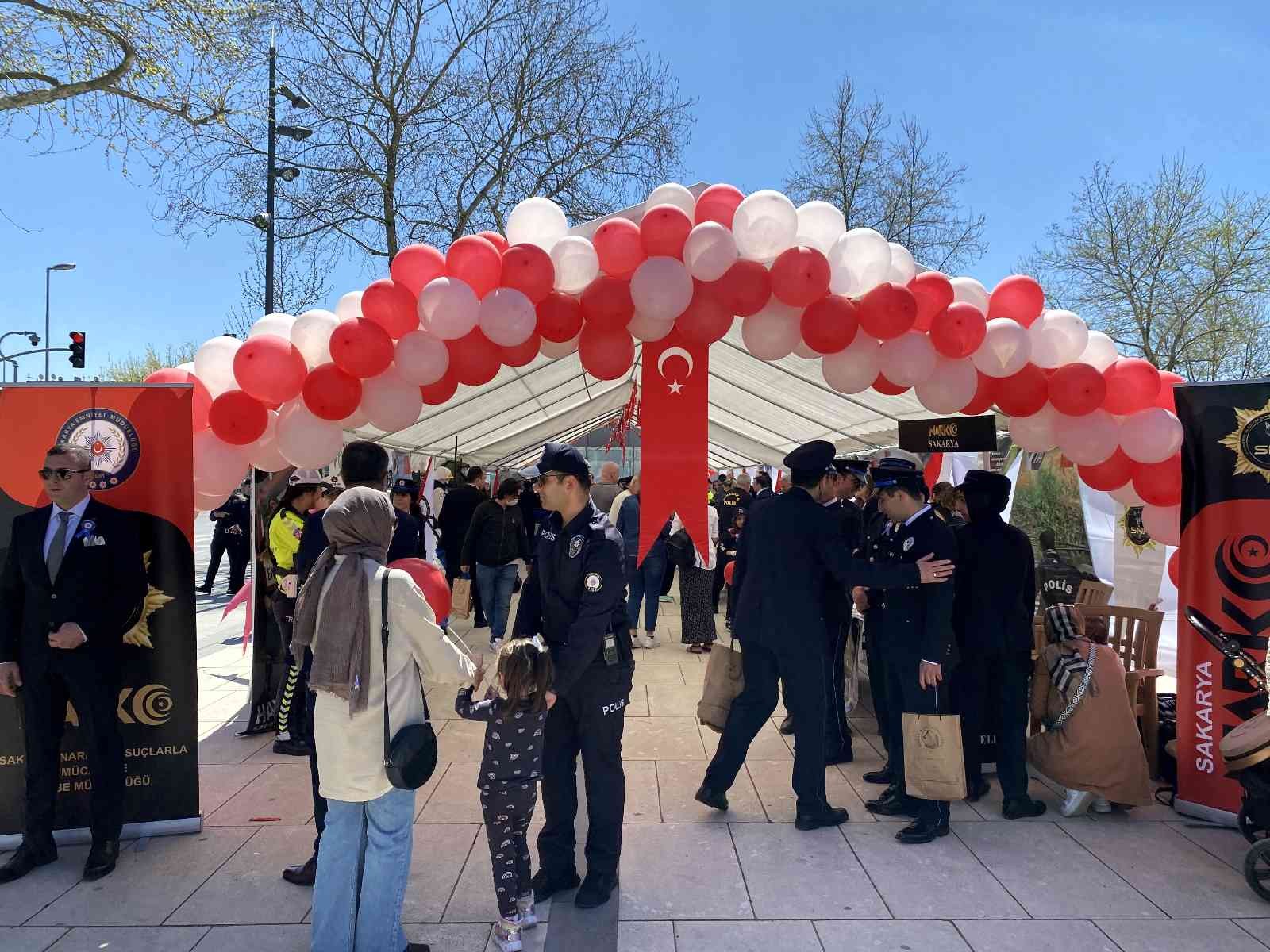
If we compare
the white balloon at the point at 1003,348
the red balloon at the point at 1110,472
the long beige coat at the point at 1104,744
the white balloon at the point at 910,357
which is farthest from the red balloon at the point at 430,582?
the red balloon at the point at 1110,472

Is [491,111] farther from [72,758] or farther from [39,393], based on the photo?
[72,758]

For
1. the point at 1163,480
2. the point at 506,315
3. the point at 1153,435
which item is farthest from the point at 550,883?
the point at 1163,480

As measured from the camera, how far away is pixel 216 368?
14.7 ft

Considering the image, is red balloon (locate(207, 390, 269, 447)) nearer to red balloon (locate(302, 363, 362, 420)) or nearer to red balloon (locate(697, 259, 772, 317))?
red balloon (locate(302, 363, 362, 420))

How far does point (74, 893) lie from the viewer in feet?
11.9

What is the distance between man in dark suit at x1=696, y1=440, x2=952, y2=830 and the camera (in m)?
4.24

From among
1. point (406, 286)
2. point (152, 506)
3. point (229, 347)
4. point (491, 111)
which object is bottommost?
point (152, 506)

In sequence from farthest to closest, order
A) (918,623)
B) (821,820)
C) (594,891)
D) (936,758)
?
(821,820) → (918,623) → (936,758) → (594,891)

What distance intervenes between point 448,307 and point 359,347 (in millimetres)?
489

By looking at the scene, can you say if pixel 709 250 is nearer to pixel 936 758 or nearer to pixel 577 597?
pixel 577 597

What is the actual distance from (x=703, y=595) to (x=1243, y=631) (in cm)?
500

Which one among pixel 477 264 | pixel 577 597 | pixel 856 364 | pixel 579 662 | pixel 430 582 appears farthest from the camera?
pixel 856 364

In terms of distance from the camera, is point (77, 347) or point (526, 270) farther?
point (77, 347)

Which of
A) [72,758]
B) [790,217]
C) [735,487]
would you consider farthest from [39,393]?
[735,487]
